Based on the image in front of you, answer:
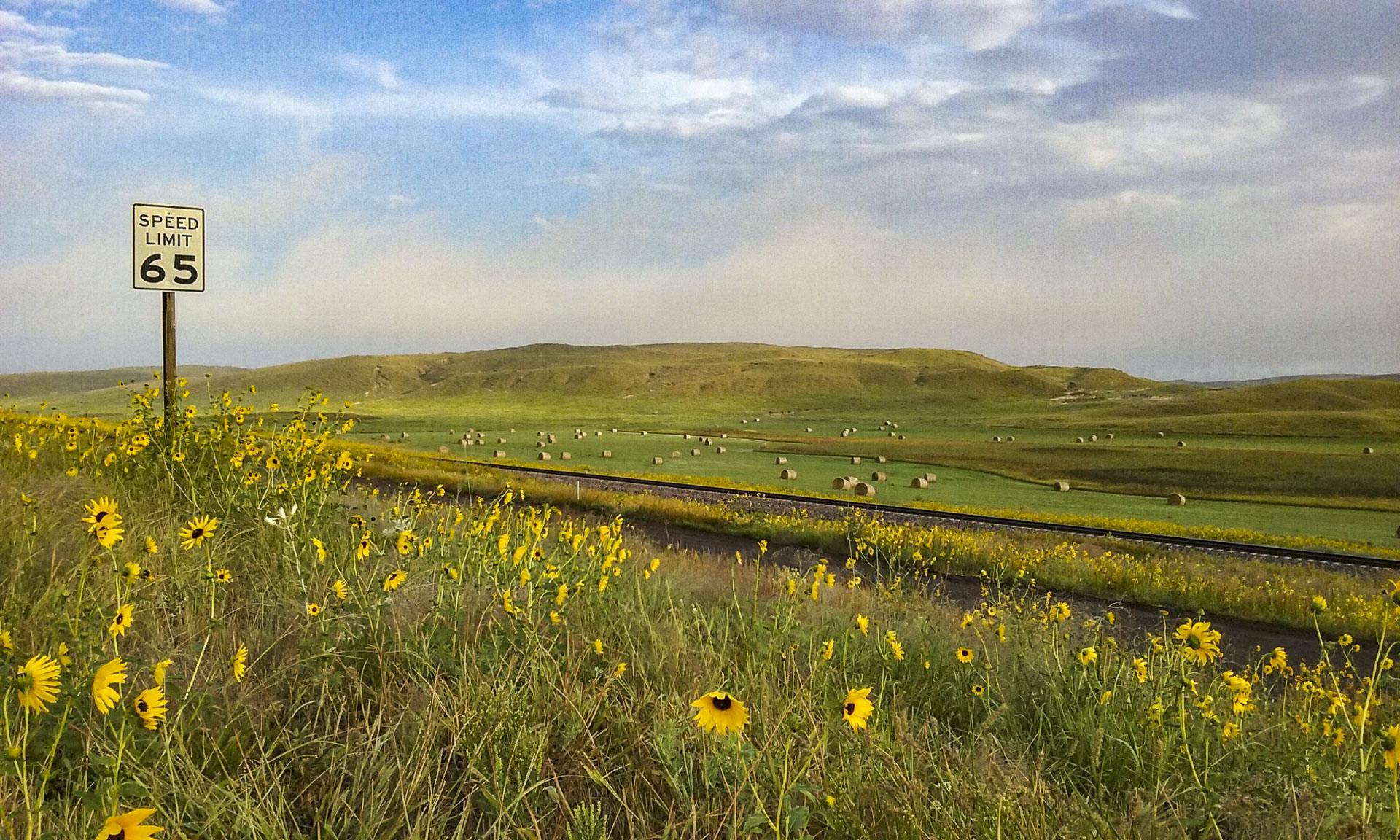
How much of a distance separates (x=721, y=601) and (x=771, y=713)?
125 inches

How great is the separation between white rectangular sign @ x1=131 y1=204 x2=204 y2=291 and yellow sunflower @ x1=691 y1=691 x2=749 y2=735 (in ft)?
42.6

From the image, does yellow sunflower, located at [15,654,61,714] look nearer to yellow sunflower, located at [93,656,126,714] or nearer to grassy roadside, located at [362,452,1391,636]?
yellow sunflower, located at [93,656,126,714]

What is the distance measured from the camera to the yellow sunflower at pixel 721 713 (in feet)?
6.61

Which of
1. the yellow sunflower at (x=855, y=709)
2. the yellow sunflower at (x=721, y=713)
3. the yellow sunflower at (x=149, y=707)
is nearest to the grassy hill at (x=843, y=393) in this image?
the yellow sunflower at (x=855, y=709)

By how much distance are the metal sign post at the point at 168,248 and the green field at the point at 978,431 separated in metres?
2.31

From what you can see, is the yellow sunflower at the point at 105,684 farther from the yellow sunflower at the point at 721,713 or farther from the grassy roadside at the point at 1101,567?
the grassy roadside at the point at 1101,567

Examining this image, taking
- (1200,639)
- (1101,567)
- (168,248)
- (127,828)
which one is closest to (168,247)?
(168,248)

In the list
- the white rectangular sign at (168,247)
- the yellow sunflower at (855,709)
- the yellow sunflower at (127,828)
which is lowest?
the yellow sunflower at (855,709)

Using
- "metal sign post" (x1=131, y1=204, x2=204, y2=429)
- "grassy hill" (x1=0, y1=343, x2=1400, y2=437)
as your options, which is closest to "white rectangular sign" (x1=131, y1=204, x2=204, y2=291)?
"metal sign post" (x1=131, y1=204, x2=204, y2=429)

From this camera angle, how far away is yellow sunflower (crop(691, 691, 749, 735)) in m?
2.02

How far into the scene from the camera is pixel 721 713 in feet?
6.72

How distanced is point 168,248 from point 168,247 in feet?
0.03

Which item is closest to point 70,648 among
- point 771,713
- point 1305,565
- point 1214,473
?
point 771,713

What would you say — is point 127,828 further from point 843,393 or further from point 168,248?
point 843,393
